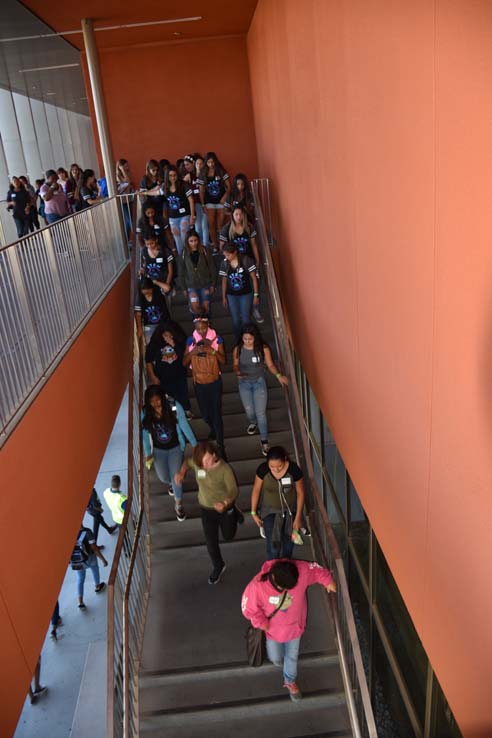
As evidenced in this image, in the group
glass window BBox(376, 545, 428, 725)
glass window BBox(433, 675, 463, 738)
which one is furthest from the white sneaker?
glass window BBox(433, 675, 463, 738)

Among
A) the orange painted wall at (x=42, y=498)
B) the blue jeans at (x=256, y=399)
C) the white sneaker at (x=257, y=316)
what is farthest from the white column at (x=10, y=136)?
the blue jeans at (x=256, y=399)

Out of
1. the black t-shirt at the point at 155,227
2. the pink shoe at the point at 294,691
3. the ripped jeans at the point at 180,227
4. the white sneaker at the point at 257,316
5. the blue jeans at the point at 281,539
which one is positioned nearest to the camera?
the pink shoe at the point at 294,691

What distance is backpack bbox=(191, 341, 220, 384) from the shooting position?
7.09 metres

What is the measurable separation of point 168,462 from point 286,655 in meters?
2.49

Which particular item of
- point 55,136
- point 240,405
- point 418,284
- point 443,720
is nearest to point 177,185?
point 240,405

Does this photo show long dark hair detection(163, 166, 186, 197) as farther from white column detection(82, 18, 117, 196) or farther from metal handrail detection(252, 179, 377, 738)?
metal handrail detection(252, 179, 377, 738)

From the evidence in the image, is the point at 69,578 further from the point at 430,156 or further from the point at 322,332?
the point at 430,156

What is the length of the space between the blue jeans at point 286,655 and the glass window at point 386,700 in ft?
7.68

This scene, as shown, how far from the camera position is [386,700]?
8016 millimetres

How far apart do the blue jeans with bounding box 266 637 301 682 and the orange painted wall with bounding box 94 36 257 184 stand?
13.3 meters

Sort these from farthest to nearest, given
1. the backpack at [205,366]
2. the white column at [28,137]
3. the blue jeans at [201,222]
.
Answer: the white column at [28,137] → the blue jeans at [201,222] → the backpack at [205,366]

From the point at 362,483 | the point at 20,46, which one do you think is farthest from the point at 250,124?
the point at 362,483

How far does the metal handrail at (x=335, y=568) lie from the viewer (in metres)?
4.73

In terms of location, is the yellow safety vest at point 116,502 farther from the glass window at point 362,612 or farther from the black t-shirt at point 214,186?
the black t-shirt at point 214,186
